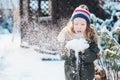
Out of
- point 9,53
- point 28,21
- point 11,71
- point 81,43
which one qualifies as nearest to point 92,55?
point 81,43

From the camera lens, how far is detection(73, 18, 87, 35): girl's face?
3.30m

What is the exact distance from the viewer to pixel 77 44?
327 cm

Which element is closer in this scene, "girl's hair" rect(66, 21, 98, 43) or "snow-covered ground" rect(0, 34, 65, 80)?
"girl's hair" rect(66, 21, 98, 43)

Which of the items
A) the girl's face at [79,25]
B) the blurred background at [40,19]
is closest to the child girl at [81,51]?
the girl's face at [79,25]

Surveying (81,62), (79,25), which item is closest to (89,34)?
(79,25)

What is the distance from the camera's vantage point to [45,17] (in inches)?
384

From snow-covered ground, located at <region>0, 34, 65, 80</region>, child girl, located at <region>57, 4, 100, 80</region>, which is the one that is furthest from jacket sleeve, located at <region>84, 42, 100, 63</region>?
snow-covered ground, located at <region>0, 34, 65, 80</region>

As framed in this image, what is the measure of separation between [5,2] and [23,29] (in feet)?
2.69

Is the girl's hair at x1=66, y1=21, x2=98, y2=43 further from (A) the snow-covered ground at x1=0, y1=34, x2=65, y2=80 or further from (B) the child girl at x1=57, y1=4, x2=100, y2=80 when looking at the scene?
(A) the snow-covered ground at x1=0, y1=34, x2=65, y2=80

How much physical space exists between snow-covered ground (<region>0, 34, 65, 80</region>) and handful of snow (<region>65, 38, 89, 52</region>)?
3.43 metres

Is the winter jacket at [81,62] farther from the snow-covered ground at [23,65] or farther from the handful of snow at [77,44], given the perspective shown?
the snow-covered ground at [23,65]

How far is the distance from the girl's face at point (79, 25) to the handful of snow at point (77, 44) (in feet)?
0.19

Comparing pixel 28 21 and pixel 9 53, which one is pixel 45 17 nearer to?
pixel 28 21

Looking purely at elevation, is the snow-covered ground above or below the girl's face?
below
